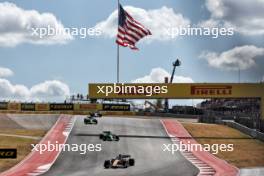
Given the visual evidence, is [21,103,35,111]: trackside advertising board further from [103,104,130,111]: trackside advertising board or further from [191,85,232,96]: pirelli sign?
[191,85,232,96]: pirelli sign

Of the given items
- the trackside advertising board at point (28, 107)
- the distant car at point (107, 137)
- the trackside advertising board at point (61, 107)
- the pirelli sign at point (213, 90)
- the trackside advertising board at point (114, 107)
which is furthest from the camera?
the trackside advertising board at point (28, 107)

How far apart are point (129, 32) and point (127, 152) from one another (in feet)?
46.4

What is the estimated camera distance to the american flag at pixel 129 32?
53.0m

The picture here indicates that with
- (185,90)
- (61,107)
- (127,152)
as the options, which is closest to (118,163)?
(127,152)

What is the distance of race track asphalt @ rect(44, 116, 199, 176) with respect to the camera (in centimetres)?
3641

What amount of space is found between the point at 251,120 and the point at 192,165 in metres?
25.2

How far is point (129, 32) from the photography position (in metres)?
53.9

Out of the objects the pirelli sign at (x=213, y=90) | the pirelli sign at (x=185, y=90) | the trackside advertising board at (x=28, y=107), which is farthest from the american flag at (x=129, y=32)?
the trackside advertising board at (x=28, y=107)

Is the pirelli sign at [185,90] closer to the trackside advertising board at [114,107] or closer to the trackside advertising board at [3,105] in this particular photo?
the trackside advertising board at [114,107]

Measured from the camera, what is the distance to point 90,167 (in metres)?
38.2

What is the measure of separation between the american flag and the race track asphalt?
966 centimetres

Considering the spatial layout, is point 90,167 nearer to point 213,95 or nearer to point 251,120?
point 213,95

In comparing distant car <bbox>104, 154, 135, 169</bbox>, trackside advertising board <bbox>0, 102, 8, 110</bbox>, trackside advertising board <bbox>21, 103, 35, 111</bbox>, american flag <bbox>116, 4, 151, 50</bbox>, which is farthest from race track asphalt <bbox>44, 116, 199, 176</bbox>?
trackside advertising board <bbox>0, 102, 8, 110</bbox>

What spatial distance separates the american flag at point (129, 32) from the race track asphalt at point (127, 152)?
9.66 m
